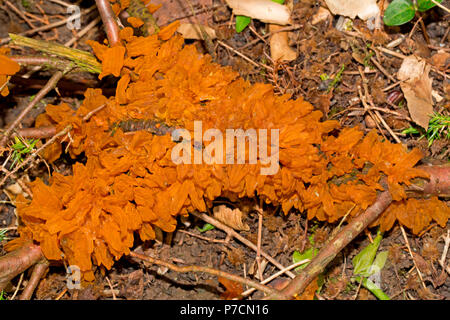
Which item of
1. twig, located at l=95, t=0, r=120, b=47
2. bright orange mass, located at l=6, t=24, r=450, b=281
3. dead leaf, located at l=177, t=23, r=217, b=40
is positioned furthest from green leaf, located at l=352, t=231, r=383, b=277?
twig, located at l=95, t=0, r=120, b=47

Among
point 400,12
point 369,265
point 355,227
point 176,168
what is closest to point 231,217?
point 176,168

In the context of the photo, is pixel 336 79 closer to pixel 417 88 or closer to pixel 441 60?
pixel 417 88

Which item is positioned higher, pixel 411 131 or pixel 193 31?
pixel 193 31

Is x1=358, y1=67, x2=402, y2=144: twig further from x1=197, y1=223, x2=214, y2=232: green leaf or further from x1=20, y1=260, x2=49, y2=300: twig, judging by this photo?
x1=20, y1=260, x2=49, y2=300: twig

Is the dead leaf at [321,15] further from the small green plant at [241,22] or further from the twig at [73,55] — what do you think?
the twig at [73,55]

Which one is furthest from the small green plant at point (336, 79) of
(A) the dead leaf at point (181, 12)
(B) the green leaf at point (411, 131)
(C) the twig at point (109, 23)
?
(C) the twig at point (109, 23)
